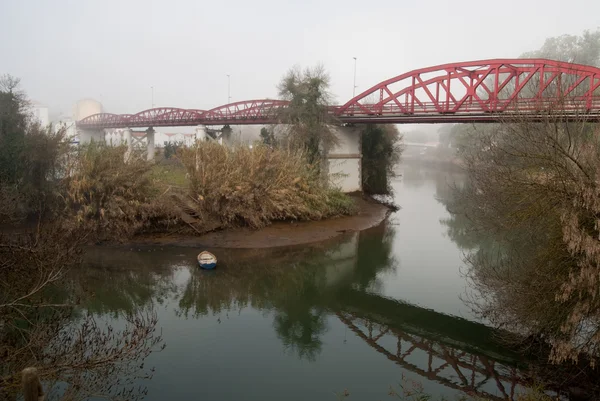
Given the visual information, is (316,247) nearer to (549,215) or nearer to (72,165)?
(72,165)

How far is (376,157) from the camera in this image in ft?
136

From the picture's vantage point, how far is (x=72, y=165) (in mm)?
22953

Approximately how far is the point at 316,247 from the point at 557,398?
15387 millimetres

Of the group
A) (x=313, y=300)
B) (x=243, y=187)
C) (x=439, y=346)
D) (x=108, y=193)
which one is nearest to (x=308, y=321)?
(x=313, y=300)

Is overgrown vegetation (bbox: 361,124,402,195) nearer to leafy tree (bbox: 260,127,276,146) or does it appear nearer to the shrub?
leafy tree (bbox: 260,127,276,146)

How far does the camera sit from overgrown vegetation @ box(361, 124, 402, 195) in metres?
40.5

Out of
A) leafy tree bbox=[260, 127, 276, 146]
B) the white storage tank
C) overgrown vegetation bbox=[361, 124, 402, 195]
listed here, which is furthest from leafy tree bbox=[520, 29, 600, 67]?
the white storage tank

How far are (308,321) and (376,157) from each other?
92.5 feet

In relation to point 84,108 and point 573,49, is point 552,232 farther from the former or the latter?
point 84,108

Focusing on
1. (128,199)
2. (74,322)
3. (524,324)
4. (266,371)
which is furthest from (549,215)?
(128,199)

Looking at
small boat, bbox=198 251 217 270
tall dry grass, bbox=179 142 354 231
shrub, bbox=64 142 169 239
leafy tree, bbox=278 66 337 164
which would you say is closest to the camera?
small boat, bbox=198 251 217 270

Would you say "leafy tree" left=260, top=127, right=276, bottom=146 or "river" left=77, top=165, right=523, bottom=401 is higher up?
"leafy tree" left=260, top=127, right=276, bottom=146

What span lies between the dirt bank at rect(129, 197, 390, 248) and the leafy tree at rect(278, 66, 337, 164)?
6125 millimetres

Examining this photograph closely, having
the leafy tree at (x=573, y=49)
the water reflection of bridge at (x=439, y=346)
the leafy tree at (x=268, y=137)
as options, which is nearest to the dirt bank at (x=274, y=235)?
the leafy tree at (x=268, y=137)
